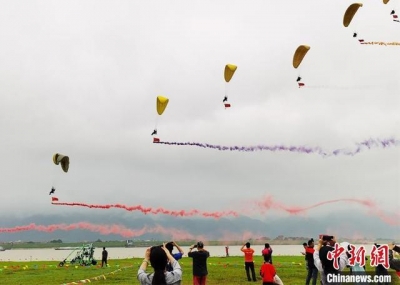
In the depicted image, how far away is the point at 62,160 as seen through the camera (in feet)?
117

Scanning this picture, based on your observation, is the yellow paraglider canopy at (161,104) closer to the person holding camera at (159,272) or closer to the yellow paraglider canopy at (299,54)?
the yellow paraglider canopy at (299,54)

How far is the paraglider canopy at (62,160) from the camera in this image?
3522 centimetres

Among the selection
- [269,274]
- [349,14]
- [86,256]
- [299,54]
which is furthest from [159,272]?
[86,256]

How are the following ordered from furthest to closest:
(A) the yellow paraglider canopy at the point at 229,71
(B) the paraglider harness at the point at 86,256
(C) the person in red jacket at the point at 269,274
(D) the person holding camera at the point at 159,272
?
(B) the paraglider harness at the point at 86,256 < (A) the yellow paraglider canopy at the point at 229,71 < (C) the person in red jacket at the point at 269,274 < (D) the person holding camera at the point at 159,272

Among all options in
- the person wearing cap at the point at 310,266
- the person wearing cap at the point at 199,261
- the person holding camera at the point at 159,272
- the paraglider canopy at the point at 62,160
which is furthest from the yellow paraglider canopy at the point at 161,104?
the person holding camera at the point at 159,272

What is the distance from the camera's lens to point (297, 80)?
34531 millimetres

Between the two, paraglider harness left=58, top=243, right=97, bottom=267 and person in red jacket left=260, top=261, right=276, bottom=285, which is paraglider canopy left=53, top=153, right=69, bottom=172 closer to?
paraglider harness left=58, top=243, right=97, bottom=267

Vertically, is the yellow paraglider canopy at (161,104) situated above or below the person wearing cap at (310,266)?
above

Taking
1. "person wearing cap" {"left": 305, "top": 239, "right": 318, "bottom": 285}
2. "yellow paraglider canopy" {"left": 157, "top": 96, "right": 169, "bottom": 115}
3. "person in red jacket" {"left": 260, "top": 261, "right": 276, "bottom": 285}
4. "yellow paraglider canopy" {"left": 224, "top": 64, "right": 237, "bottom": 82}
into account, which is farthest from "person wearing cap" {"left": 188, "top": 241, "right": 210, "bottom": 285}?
"yellow paraglider canopy" {"left": 224, "top": 64, "right": 237, "bottom": 82}

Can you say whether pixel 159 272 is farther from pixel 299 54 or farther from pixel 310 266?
pixel 299 54

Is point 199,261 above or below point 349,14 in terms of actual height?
below

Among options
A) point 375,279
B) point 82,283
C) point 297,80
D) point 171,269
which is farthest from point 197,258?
point 297,80

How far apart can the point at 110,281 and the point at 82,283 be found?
6.21 feet

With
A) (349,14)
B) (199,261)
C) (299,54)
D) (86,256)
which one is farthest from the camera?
(86,256)
